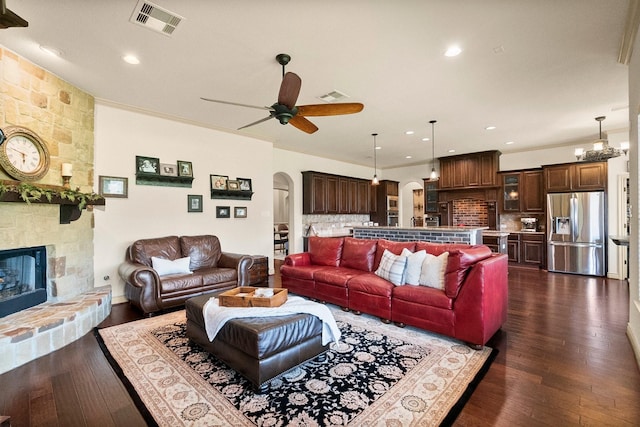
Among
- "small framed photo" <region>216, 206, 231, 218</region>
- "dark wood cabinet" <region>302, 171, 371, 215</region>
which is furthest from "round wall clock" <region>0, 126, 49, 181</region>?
"dark wood cabinet" <region>302, 171, 371, 215</region>

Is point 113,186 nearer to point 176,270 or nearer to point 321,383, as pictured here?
point 176,270

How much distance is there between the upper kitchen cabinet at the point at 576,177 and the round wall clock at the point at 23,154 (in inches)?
353

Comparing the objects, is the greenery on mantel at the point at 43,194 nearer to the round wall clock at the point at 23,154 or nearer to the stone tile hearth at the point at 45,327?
the round wall clock at the point at 23,154

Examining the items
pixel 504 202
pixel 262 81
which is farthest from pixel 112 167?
pixel 504 202

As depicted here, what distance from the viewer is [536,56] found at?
3.00m

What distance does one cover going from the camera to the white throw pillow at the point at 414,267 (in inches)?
131

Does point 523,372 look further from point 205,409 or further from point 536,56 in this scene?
point 536,56

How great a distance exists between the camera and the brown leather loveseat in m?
3.72

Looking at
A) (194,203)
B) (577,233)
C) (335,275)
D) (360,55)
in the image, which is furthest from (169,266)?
(577,233)

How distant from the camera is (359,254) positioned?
4.31 m

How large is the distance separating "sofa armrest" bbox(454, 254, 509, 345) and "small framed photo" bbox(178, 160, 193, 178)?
4.52 metres

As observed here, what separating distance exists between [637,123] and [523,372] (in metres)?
2.36

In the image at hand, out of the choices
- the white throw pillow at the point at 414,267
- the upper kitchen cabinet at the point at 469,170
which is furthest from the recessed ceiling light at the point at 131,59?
the upper kitchen cabinet at the point at 469,170

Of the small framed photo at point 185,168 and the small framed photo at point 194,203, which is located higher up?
the small framed photo at point 185,168
